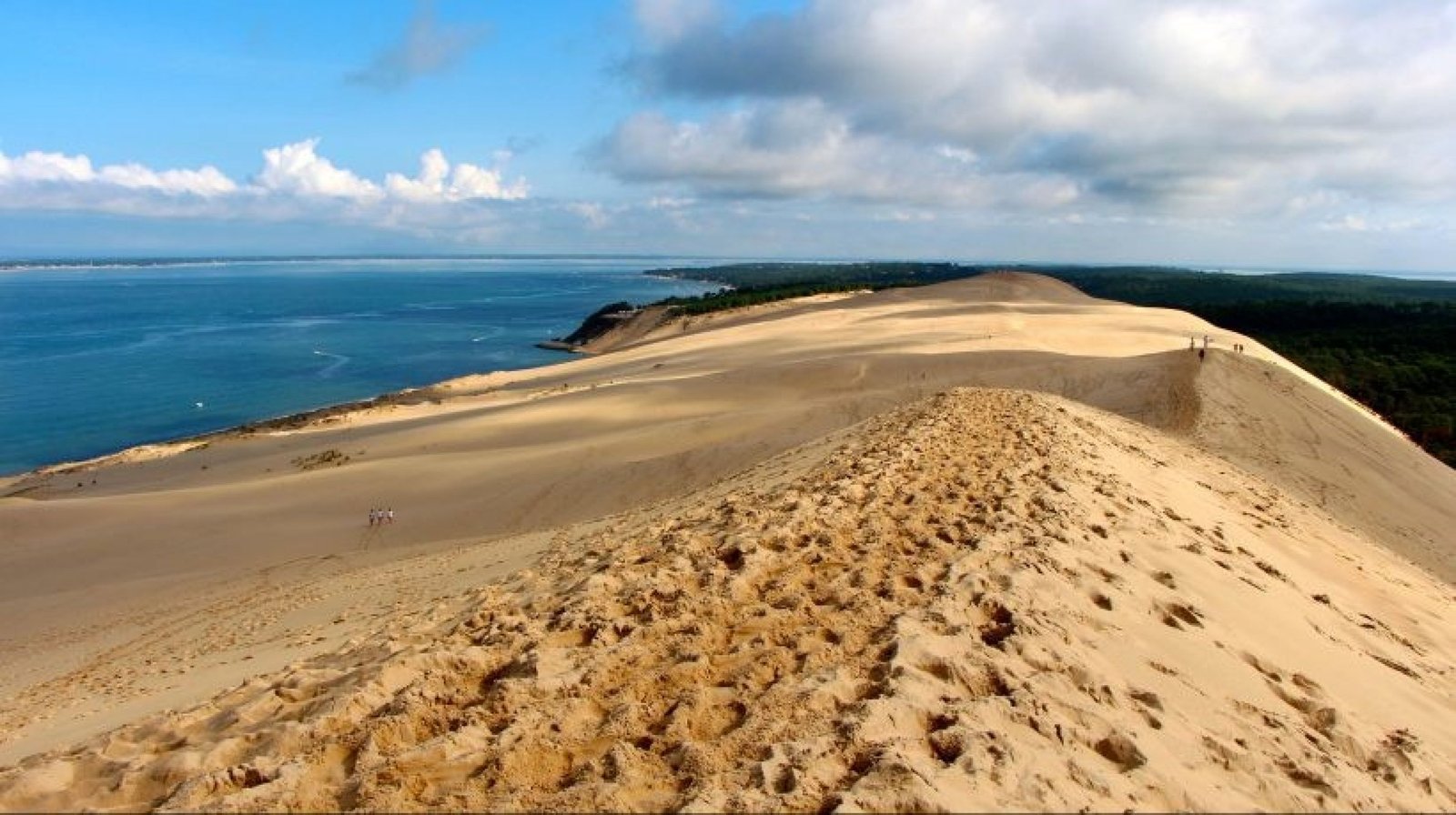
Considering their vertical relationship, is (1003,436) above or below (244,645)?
above

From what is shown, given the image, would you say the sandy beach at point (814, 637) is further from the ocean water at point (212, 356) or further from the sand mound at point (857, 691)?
the ocean water at point (212, 356)

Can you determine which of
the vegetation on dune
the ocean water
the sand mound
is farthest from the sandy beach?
the ocean water

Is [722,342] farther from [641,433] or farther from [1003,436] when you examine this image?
[1003,436]

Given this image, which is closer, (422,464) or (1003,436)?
(1003,436)

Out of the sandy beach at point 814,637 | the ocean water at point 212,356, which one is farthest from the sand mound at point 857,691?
the ocean water at point 212,356

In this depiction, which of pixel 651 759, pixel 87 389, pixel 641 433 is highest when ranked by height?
pixel 651 759

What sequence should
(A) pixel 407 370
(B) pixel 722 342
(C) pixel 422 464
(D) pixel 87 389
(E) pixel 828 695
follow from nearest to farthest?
1. (E) pixel 828 695
2. (C) pixel 422 464
3. (B) pixel 722 342
4. (D) pixel 87 389
5. (A) pixel 407 370

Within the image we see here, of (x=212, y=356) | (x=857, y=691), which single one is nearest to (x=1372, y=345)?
(x=857, y=691)

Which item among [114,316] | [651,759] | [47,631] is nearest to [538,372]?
[47,631]
